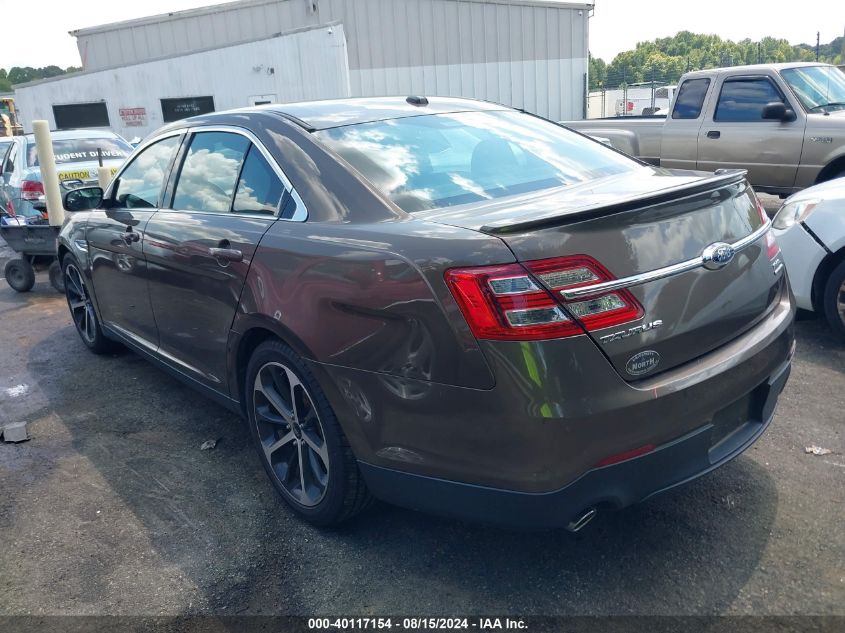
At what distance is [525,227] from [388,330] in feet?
1.83

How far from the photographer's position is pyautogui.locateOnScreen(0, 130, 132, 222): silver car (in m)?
8.55

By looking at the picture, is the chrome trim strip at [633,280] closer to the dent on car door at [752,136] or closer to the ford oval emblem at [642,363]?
the ford oval emblem at [642,363]

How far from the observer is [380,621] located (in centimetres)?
247

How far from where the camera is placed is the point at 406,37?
2362 cm

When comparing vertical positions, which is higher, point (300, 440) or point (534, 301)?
point (534, 301)

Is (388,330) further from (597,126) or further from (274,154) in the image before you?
(597,126)

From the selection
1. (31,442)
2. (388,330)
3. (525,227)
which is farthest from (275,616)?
(31,442)

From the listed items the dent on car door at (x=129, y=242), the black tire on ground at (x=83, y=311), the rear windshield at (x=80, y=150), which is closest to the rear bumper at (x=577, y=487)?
the dent on car door at (x=129, y=242)

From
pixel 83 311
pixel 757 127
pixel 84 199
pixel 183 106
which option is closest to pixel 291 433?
pixel 84 199

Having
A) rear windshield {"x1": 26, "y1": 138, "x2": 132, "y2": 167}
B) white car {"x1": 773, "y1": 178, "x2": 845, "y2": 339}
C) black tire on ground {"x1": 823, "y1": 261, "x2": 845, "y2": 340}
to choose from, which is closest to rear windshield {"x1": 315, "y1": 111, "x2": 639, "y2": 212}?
white car {"x1": 773, "y1": 178, "x2": 845, "y2": 339}

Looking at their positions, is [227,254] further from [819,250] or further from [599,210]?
[819,250]

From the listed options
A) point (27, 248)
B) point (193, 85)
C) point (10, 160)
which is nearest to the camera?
point (27, 248)

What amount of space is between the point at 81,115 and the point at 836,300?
66.3 feet

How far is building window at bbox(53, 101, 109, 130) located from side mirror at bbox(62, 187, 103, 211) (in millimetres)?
16729
